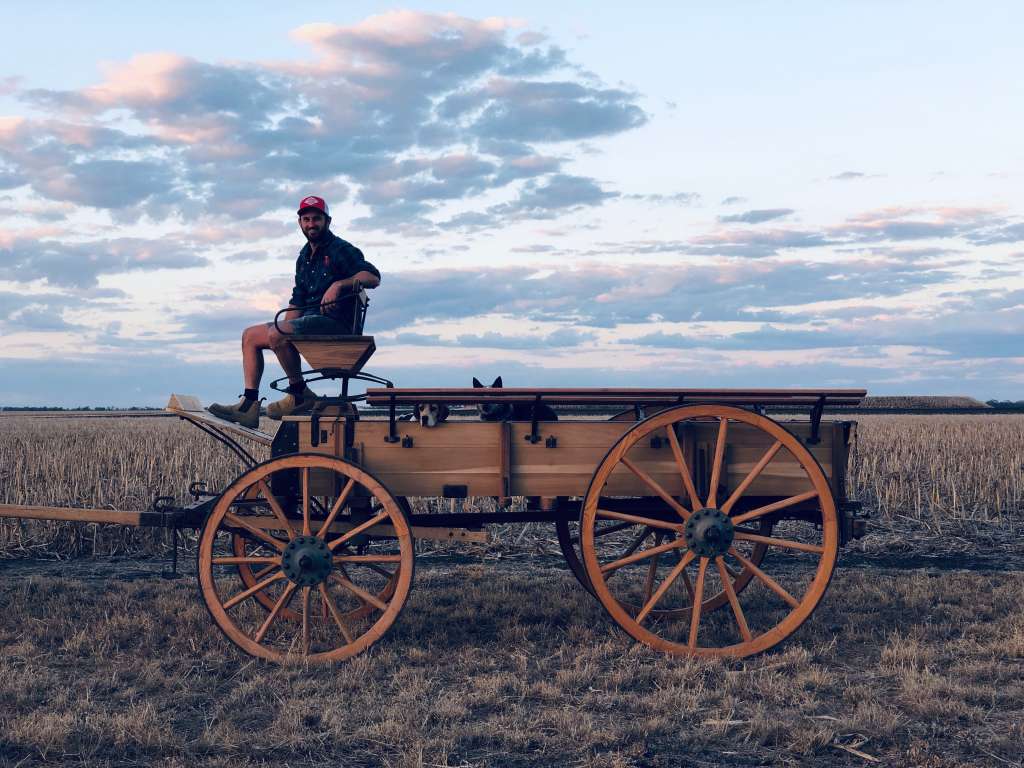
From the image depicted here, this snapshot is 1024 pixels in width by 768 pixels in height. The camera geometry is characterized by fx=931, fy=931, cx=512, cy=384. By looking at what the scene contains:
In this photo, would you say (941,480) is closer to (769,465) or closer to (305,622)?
(769,465)

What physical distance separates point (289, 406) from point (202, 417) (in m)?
0.52

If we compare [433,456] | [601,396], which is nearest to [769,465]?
[601,396]

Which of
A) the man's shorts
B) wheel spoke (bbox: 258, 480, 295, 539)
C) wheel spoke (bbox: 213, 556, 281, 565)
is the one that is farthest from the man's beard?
wheel spoke (bbox: 213, 556, 281, 565)

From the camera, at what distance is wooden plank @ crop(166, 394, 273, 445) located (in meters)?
5.73

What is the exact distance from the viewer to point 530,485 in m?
5.34

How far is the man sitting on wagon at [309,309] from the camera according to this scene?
5.83m

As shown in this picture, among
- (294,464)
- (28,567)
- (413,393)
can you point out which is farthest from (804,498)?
(28,567)

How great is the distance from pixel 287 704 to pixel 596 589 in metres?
1.68

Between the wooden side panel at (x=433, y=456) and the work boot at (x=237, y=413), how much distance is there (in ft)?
3.05

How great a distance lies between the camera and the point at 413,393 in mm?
5074

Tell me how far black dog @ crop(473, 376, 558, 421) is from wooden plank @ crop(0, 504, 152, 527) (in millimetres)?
2074

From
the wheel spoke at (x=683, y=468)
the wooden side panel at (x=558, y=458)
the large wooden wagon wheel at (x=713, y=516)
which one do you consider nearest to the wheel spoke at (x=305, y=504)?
the wooden side panel at (x=558, y=458)

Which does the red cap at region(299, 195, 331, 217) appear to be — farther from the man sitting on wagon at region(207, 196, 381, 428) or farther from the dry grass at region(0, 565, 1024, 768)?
the dry grass at region(0, 565, 1024, 768)

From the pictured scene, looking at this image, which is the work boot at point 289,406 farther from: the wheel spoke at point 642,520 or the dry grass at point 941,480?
the dry grass at point 941,480
